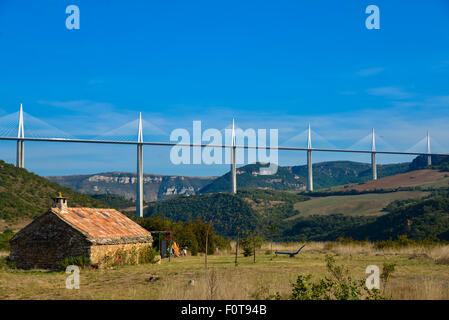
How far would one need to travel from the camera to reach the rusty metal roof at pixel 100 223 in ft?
68.6

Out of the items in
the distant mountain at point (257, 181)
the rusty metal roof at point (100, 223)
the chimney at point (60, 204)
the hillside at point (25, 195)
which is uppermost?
the distant mountain at point (257, 181)

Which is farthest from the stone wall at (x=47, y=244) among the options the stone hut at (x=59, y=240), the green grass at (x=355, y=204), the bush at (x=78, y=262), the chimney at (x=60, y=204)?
the green grass at (x=355, y=204)

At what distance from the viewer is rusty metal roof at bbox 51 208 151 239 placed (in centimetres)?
2092

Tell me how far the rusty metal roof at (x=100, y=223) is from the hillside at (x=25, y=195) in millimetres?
29442

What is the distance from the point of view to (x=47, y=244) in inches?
816

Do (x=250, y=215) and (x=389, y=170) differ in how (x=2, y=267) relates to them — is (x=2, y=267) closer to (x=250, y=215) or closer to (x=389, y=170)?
(x=250, y=215)

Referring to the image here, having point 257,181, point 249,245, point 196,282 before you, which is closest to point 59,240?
point 196,282

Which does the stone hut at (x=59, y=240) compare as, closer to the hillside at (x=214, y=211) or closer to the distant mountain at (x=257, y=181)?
the hillside at (x=214, y=211)

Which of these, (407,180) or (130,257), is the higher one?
(407,180)

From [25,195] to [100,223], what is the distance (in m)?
42.5

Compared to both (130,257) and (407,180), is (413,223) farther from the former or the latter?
(407,180)

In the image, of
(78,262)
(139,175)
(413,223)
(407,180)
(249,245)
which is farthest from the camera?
(407,180)

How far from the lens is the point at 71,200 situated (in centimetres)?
6281
